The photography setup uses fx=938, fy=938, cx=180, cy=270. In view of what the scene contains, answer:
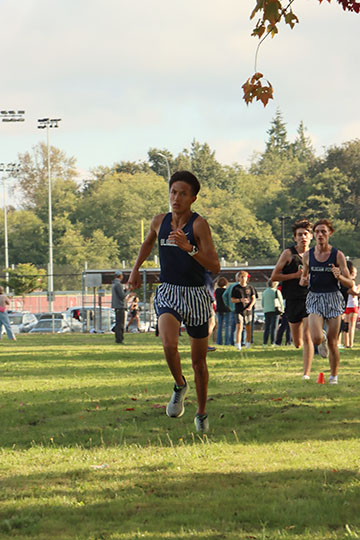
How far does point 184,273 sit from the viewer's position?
7.33 metres

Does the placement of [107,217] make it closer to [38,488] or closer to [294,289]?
[294,289]

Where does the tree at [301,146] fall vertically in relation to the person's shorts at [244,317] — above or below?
above

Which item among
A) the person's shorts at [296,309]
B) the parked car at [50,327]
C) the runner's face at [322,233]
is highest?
the runner's face at [322,233]

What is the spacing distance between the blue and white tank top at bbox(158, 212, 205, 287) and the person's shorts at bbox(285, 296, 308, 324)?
5.09 m

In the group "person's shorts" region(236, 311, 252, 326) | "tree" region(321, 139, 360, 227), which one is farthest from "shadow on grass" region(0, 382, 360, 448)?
"tree" region(321, 139, 360, 227)

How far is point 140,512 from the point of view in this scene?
196 inches

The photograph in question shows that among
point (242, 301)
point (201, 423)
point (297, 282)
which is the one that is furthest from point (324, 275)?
point (242, 301)

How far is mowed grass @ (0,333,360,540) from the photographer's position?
4738 mm

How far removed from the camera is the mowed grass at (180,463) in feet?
15.5

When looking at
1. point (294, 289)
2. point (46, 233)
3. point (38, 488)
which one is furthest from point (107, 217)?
point (38, 488)

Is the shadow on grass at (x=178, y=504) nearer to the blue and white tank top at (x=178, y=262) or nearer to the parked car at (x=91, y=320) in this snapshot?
the blue and white tank top at (x=178, y=262)

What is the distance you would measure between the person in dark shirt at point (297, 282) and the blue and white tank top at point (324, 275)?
2.82 feet

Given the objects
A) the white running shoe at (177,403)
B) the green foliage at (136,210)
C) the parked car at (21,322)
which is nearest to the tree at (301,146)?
the green foliage at (136,210)

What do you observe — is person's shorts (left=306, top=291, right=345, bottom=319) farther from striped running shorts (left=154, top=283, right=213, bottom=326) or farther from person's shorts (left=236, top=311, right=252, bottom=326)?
person's shorts (left=236, top=311, right=252, bottom=326)
